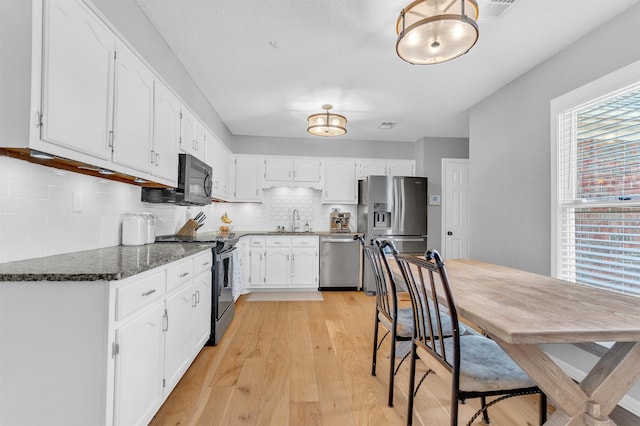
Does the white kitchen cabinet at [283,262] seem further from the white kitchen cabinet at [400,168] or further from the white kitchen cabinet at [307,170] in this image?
the white kitchen cabinet at [400,168]

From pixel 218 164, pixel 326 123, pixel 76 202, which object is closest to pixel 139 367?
pixel 76 202

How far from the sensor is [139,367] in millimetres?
1446

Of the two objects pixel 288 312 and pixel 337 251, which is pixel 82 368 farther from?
pixel 337 251

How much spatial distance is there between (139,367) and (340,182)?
4025 mm

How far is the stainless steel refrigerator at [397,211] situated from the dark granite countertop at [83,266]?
3.34 m

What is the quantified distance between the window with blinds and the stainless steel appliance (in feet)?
9.28

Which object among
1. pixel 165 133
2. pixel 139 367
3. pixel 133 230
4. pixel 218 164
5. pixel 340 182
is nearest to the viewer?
pixel 139 367

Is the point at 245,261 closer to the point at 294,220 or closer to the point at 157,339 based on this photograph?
the point at 294,220

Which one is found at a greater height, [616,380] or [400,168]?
[400,168]

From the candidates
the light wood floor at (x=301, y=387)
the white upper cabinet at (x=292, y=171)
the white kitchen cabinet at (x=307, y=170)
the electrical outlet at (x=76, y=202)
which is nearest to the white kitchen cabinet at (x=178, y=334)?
the light wood floor at (x=301, y=387)

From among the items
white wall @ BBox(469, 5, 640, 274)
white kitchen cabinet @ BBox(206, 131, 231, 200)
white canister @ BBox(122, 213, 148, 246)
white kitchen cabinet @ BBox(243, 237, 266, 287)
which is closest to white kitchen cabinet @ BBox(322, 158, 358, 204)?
white kitchen cabinet @ BBox(243, 237, 266, 287)

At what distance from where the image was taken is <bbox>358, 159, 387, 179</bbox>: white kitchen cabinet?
5125 millimetres

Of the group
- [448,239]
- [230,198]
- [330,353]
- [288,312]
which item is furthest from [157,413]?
[448,239]

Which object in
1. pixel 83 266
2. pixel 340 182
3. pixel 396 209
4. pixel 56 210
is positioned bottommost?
pixel 83 266
